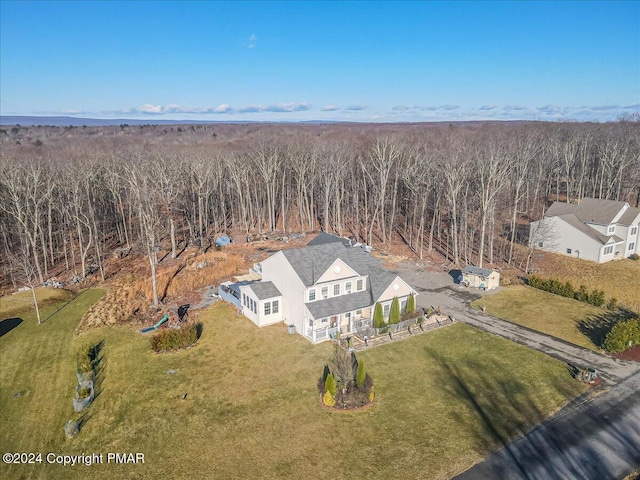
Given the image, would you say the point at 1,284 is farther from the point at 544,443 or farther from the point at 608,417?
the point at 608,417

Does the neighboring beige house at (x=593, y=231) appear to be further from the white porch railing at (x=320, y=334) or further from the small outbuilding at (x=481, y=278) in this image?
the white porch railing at (x=320, y=334)

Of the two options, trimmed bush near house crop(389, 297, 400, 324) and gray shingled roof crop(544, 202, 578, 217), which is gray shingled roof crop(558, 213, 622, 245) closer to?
gray shingled roof crop(544, 202, 578, 217)

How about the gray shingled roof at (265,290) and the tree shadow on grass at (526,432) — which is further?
the gray shingled roof at (265,290)

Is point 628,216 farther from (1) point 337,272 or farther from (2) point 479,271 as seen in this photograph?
(1) point 337,272

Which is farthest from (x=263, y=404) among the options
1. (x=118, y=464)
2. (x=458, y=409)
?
(x=458, y=409)

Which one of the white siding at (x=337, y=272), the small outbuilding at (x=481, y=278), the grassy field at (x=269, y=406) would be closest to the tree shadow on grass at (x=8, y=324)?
the grassy field at (x=269, y=406)
